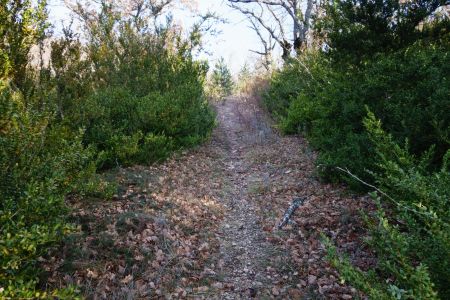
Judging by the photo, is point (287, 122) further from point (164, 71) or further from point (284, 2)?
point (284, 2)

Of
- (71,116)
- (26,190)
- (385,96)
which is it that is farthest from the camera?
(71,116)

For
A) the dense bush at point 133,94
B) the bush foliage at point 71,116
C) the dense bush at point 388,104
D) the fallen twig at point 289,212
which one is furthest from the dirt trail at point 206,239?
the dense bush at point 388,104

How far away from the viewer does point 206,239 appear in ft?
18.6

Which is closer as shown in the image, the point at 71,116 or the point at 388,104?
the point at 388,104

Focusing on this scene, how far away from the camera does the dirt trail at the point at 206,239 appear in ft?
14.1

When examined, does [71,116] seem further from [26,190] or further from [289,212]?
[289,212]

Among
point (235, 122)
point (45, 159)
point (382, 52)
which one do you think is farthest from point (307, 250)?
point (235, 122)

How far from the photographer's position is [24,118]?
342 centimetres

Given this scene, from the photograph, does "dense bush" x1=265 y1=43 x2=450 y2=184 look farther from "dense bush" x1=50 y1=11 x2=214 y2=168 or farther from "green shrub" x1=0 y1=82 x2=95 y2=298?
"green shrub" x1=0 y1=82 x2=95 y2=298

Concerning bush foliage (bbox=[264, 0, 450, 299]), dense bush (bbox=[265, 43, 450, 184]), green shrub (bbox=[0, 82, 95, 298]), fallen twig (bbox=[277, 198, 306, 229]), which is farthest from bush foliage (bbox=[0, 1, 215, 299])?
dense bush (bbox=[265, 43, 450, 184])

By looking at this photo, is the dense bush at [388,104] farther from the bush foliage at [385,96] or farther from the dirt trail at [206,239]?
the dirt trail at [206,239]

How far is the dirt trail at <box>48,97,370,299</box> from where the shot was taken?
4.31 m

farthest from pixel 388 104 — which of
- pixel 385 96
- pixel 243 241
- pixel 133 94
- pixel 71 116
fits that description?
pixel 133 94

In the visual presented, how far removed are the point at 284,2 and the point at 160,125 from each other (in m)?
12.1
